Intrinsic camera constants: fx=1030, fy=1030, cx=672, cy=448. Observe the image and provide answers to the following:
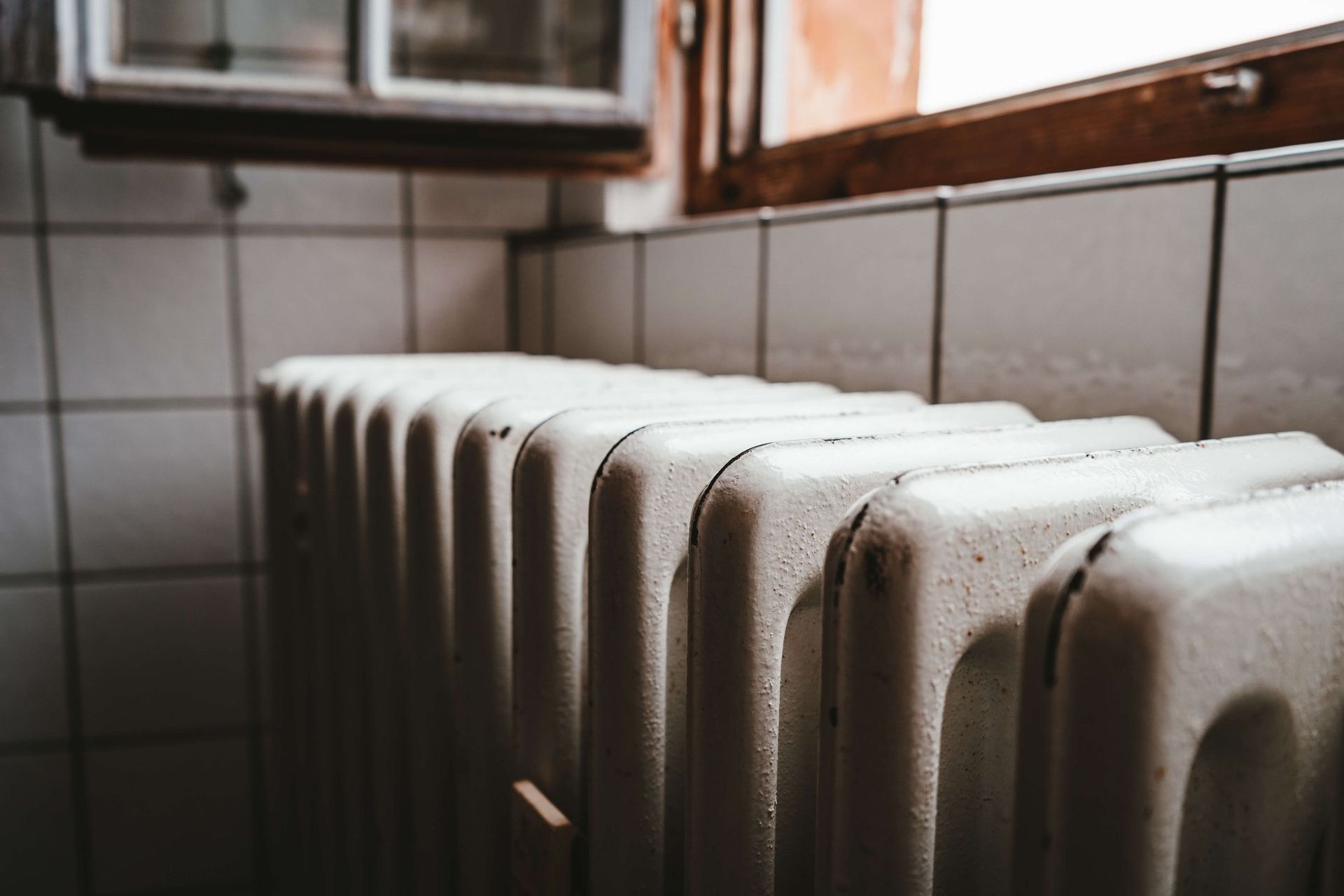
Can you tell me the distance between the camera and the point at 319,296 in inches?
52.3

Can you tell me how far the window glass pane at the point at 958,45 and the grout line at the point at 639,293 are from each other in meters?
0.19

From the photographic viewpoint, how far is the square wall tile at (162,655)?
1.31 m

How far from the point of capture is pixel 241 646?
4.50ft

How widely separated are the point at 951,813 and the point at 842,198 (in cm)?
73

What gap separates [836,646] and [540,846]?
0.90 feet

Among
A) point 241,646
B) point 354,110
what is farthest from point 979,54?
point 241,646

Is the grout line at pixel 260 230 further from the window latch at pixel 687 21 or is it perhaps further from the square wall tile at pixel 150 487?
the window latch at pixel 687 21

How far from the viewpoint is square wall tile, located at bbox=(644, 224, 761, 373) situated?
0.96m

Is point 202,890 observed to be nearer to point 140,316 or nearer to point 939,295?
point 140,316

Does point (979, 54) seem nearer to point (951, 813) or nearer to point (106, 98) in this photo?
point (951, 813)

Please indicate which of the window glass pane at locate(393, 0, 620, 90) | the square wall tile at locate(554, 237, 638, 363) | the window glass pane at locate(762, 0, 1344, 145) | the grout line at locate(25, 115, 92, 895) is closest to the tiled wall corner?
the grout line at locate(25, 115, 92, 895)

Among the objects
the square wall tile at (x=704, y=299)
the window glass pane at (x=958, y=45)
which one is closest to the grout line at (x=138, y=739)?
the square wall tile at (x=704, y=299)

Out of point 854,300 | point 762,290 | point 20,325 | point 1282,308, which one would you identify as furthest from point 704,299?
point 20,325

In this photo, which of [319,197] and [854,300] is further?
[319,197]
